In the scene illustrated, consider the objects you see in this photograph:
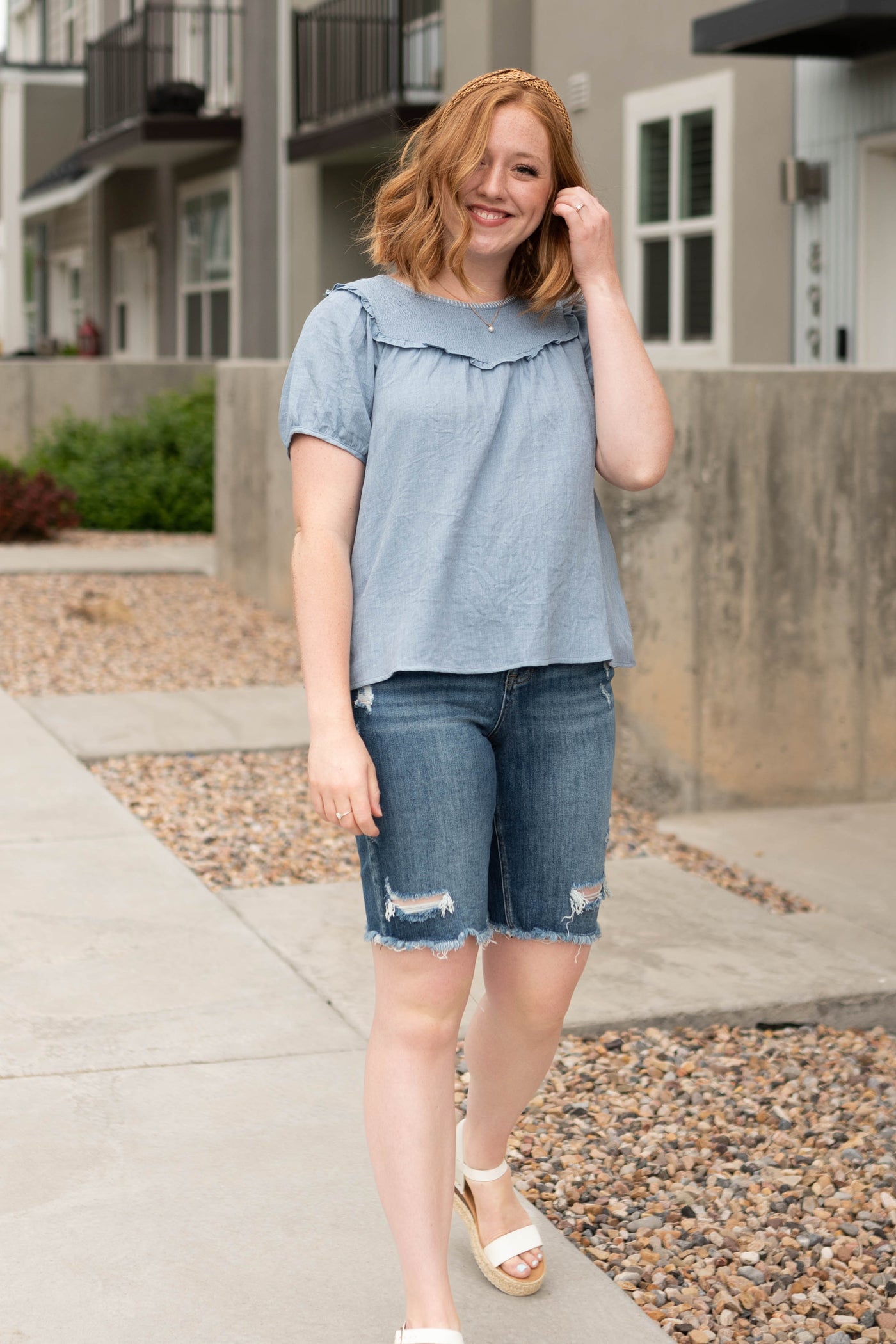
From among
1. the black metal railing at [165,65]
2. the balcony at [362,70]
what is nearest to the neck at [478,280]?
the balcony at [362,70]

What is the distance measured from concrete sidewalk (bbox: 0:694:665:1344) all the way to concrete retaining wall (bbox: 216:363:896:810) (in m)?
1.98

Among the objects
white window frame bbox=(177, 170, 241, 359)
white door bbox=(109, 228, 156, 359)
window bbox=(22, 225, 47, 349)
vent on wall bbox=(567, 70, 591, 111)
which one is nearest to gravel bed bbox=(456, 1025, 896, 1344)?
vent on wall bbox=(567, 70, 591, 111)

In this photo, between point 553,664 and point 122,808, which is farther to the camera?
point 122,808

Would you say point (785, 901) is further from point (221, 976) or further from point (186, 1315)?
point (186, 1315)

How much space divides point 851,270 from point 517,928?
7.10 meters

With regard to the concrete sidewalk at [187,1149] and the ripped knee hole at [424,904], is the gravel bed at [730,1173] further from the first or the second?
the ripped knee hole at [424,904]

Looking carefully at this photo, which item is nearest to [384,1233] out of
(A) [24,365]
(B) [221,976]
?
(B) [221,976]

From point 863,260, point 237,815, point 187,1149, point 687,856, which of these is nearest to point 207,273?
point 863,260

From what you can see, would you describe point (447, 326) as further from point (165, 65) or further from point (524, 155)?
point (165, 65)

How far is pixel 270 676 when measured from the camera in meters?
8.55

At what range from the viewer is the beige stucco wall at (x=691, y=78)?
946 cm

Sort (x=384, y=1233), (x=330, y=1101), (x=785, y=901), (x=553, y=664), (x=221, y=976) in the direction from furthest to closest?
1. (x=785, y=901)
2. (x=221, y=976)
3. (x=330, y=1101)
4. (x=384, y=1233)
5. (x=553, y=664)

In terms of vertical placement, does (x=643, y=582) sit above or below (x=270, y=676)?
above

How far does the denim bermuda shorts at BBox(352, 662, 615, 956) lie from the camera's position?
7.90 ft
